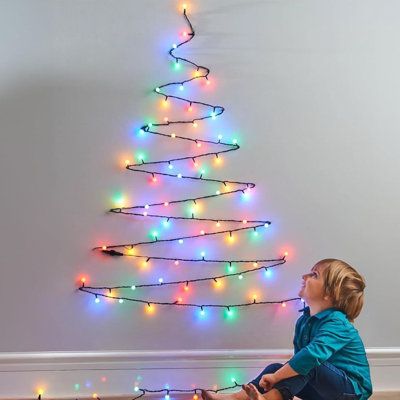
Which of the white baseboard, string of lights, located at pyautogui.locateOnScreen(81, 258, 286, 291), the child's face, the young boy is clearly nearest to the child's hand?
the young boy

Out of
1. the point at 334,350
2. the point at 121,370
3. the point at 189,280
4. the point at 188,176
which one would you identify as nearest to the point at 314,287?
the point at 334,350

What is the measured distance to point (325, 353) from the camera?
164 cm

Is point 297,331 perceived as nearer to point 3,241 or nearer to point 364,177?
point 364,177

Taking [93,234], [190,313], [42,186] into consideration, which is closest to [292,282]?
[190,313]

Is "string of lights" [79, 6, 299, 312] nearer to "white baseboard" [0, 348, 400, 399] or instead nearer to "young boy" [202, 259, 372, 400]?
"white baseboard" [0, 348, 400, 399]

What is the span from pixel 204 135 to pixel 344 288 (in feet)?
2.72

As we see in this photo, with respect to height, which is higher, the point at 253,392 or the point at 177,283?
the point at 177,283

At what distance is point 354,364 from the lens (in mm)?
1724

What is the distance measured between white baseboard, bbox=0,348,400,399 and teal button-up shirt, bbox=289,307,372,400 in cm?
41

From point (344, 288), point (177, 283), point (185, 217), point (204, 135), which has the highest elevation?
point (204, 135)

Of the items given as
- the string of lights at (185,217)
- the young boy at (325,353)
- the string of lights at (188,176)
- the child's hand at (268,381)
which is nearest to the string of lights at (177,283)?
the string of lights at (185,217)

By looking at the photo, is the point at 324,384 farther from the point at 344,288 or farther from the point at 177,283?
the point at 177,283

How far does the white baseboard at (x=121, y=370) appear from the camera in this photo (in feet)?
6.49

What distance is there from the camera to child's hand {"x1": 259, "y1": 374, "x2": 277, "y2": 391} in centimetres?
167
